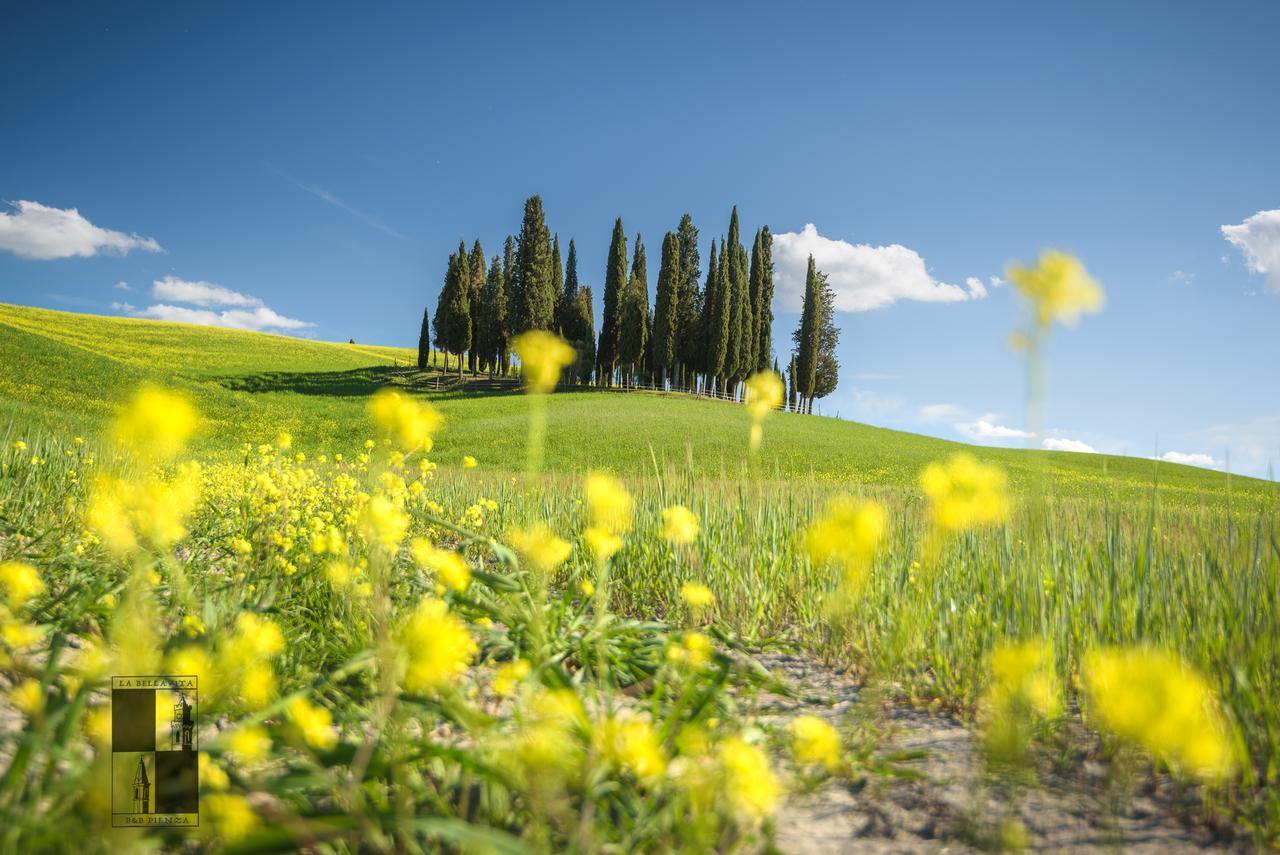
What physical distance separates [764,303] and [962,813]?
41.9 m

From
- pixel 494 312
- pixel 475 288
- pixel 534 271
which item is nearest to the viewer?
pixel 534 271

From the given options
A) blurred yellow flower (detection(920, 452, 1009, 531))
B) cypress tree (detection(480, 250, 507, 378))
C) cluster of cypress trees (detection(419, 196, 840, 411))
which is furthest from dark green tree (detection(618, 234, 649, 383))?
blurred yellow flower (detection(920, 452, 1009, 531))

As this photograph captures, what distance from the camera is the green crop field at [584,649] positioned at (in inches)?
41.1

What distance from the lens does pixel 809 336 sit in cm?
4084

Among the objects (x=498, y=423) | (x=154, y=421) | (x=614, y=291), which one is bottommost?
(x=154, y=421)

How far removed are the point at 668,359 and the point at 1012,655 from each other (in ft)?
124

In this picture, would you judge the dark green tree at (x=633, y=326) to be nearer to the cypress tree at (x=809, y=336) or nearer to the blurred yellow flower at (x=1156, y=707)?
the cypress tree at (x=809, y=336)

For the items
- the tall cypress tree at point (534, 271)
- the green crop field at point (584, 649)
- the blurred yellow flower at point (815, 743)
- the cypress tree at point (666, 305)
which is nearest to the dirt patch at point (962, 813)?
the green crop field at point (584, 649)

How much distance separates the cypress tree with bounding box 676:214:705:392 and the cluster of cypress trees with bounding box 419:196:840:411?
70 mm

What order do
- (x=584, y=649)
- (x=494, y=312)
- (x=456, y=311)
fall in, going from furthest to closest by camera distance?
(x=456, y=311) < (x=494, y=312) < (x=584, y=649)

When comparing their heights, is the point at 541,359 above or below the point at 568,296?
below

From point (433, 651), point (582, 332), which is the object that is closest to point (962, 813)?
point (433, 651)

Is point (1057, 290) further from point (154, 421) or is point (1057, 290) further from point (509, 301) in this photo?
point (509, 301)

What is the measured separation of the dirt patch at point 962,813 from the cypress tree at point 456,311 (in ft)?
139
